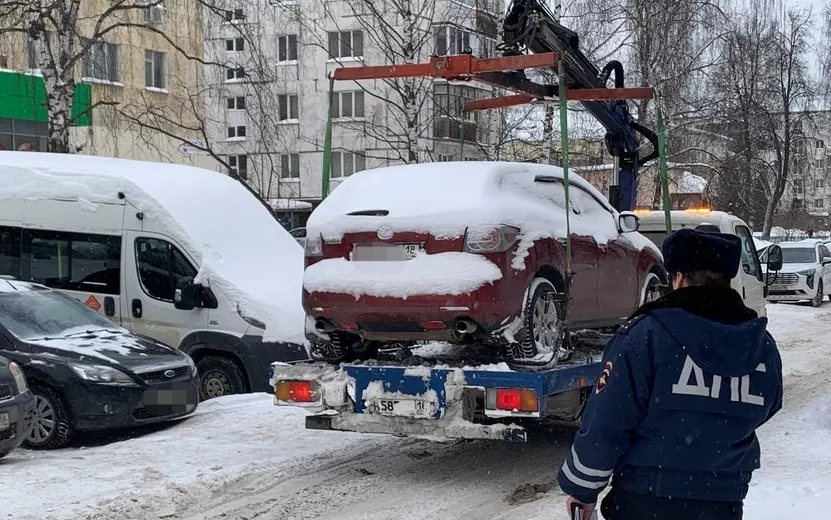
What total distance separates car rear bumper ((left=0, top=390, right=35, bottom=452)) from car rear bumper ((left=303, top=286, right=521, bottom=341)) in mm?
2400

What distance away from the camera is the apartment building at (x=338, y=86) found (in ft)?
60.5

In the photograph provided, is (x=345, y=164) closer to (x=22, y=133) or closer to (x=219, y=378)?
(x=22, y=133)

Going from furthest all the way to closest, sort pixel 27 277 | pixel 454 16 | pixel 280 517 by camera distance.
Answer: pixel 454 16 → pixel 27 277 → pixel 280 517

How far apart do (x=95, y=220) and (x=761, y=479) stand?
7.65m

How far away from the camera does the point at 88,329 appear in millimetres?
9641

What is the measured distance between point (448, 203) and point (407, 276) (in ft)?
2.02

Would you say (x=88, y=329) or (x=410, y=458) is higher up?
(x=88, y=329)

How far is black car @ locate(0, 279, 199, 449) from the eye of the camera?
27.9 ft

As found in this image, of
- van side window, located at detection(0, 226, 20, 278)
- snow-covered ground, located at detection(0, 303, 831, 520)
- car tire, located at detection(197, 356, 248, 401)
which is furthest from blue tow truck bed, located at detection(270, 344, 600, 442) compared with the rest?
van side window, located at detection(0, 226, 20, 278)

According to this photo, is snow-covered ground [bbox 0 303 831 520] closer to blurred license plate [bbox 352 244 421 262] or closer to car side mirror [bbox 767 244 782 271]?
blurred license plate [bbox 352 244 421 262]

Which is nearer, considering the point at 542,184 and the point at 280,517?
the point at 280,517

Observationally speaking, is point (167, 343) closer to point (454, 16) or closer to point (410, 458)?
point (410, 458)

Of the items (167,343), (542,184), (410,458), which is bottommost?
(410,458)

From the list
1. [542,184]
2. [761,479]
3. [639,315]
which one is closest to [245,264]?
[542,184]
